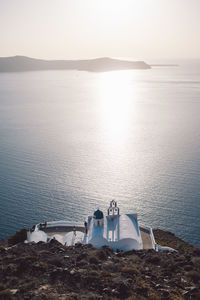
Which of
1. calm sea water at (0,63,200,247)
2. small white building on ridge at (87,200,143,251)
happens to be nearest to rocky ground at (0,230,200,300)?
small white building on ridge at (87,200,143,251)

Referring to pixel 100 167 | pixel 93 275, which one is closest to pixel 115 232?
pixel 93 275

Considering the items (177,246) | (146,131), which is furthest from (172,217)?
(146,131)

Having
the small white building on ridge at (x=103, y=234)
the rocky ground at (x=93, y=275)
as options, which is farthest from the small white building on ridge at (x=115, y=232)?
the rocky ground at (x=93, y=275)

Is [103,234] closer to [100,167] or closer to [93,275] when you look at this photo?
[93,275]

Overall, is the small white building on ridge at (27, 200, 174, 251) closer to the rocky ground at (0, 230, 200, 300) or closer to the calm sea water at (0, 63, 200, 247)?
the rocky ground at (0, 230, 200, 300)

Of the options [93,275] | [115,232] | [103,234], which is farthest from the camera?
[115,232]

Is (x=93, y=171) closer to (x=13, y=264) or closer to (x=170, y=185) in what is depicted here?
(x=170, y=185)

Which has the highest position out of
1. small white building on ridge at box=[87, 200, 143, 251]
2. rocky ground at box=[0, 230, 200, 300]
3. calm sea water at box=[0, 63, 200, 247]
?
calm sea water at box=[0, 63, 200, 247]

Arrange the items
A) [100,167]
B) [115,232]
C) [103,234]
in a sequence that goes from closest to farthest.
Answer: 1. [103,234]
2. [115,232]
3. [100,167]
